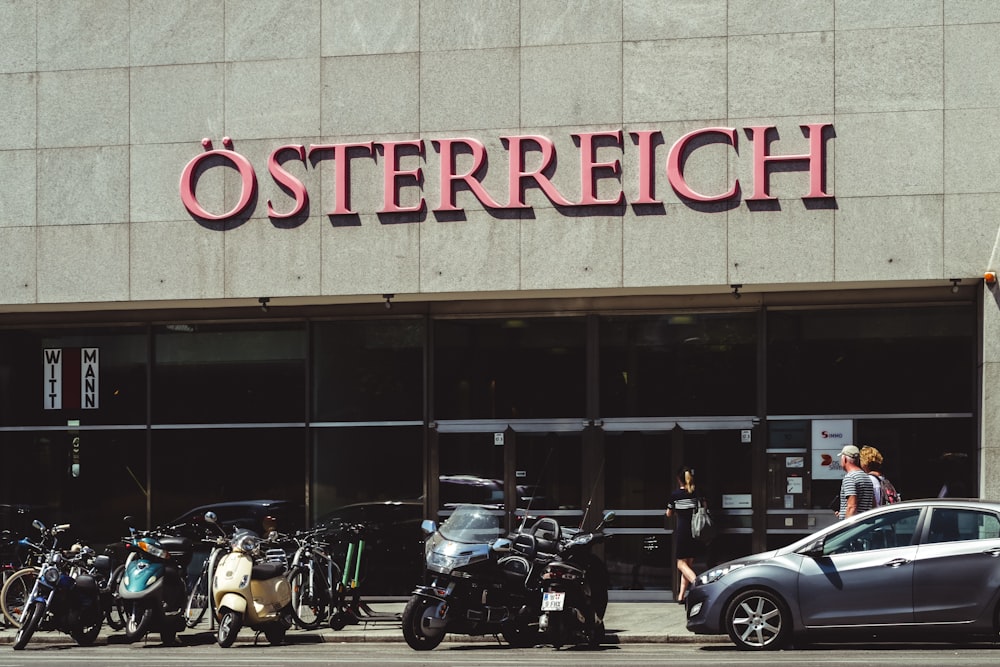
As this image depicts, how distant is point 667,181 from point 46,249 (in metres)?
8.54

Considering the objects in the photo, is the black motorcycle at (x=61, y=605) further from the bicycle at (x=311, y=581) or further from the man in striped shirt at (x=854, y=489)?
the man in striped shirt at (x=854, y=489)

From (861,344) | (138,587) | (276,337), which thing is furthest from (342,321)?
(861,344)

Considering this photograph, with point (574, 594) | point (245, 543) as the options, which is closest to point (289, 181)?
point (245, 543)

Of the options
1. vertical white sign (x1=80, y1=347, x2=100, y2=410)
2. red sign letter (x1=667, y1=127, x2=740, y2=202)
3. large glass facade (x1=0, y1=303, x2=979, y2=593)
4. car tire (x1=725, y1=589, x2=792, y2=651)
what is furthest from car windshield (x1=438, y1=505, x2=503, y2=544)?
vertical white sign (x1=80, y1=347, x2=100, y2=410)

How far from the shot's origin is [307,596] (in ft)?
55.6

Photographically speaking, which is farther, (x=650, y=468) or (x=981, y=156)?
(x=650, y=468)

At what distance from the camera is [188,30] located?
66.0 ft

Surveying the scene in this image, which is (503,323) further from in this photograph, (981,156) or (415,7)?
(981,156)

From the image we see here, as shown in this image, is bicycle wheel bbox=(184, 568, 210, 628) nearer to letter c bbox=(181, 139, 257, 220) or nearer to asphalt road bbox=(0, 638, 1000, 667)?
asphalt road bbox=(0, 638, 1000, 667)

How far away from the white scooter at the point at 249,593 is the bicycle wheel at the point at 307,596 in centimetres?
10

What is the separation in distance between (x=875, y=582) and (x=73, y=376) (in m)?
12.4

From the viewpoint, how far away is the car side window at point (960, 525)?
14.0 m

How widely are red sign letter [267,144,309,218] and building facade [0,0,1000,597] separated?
0.10ft

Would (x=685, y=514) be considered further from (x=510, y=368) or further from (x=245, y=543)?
(x=245, y=543)
